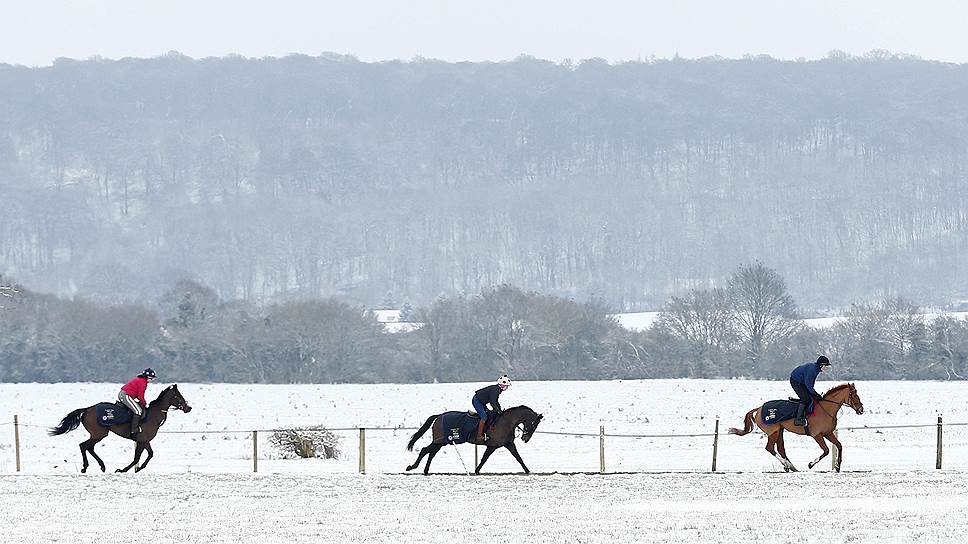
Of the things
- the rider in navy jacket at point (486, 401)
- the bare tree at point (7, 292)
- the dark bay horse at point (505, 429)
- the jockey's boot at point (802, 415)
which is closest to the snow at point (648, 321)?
the bare tree at point (7, 292)

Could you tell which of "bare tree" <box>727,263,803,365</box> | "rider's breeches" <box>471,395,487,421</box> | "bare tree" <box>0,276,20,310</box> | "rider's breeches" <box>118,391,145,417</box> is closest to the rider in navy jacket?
"rider's breeches" <box>471,395,487,421</box>

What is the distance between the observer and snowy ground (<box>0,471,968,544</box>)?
59.9ft

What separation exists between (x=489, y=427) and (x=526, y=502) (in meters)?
3.78

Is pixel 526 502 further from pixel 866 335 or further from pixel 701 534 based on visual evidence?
pixel 866 335

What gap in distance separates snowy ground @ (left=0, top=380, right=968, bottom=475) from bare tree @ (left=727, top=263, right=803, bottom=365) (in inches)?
1843

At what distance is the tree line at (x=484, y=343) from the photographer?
3612 inches

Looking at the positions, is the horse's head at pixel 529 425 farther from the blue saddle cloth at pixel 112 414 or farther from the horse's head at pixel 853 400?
Answer: the blue saddle cloth at pixel 112 414

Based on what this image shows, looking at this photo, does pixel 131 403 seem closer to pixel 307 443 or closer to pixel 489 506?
pixel 307 443

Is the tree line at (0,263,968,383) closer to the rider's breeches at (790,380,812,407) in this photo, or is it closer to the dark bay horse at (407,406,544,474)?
the rider's breeches at (790,380,812,407)

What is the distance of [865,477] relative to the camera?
78.9 feet

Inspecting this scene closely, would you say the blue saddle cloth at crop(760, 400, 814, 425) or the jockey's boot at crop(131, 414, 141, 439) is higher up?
the blue saddle cloth at crop(760, 400, 814, 425)

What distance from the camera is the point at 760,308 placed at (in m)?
108

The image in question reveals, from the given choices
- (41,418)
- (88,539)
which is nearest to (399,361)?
(41,418)

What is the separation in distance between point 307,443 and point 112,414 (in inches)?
233
